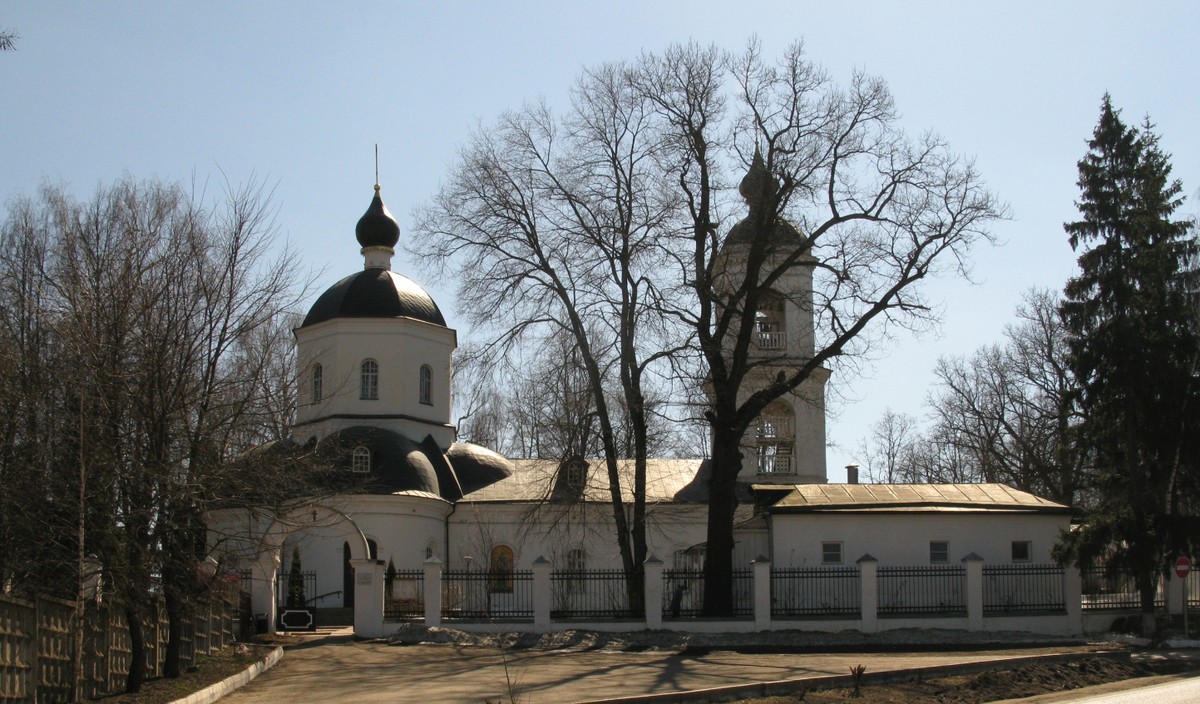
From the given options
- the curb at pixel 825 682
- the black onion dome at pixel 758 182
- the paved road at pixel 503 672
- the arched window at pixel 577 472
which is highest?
the black onion dome at pixel 758 182

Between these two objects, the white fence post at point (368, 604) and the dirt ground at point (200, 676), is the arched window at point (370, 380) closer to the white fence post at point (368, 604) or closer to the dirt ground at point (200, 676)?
the white fence post at point (368, 604)

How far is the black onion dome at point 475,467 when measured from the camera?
3164 centimetres

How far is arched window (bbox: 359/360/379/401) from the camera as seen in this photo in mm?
31375

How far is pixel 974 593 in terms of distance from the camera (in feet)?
73.0

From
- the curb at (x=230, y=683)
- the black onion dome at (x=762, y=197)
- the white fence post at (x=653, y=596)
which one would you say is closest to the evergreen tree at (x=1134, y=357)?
the black onion dome at (x=762, y=197)

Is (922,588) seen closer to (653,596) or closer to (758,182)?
(653,596)

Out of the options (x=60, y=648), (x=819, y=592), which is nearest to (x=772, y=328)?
(x=819, y=592)

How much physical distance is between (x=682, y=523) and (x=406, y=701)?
1705 centimetres

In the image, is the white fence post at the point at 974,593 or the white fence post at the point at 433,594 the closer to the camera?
the white fence post at the point at 433,594

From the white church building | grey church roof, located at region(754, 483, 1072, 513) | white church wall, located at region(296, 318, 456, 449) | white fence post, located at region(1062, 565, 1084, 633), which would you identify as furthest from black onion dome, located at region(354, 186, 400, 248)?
white fence post, located at region(1062, 565, 1084, 633)

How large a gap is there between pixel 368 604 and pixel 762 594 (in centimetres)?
806

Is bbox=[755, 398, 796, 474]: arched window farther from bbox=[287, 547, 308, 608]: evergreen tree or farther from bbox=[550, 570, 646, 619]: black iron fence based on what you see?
bbox=[287, 547, 308, 608]: evergreen tree

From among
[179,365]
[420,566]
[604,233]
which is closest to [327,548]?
[420,566]

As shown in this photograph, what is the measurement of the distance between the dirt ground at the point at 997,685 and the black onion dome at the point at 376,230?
23.6 meters
